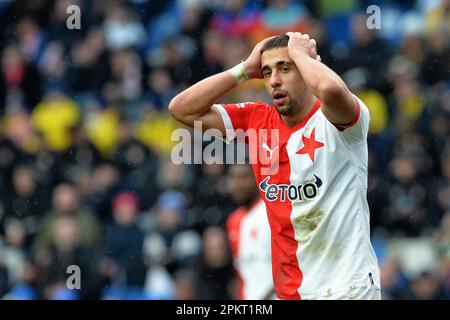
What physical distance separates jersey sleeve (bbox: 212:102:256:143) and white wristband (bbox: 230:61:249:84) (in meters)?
0.18

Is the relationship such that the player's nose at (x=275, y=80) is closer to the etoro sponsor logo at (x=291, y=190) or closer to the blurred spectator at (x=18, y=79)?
the etoro sponsor logo at (x=291, y=190)

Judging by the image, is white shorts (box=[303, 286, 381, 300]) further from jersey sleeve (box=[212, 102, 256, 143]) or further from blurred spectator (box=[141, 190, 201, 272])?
blurred spectator (box=[141, 190, 201, 272])

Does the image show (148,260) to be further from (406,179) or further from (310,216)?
(310,216)

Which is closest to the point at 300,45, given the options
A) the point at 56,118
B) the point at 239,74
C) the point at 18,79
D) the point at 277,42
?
the point at 277,42

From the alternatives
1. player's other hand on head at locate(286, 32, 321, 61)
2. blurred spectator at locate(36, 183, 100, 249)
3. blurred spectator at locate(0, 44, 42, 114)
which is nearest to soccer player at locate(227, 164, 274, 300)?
player's other hand on head at locate(286, 32, 321, 61)

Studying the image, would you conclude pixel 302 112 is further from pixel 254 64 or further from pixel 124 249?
pixel 124 249

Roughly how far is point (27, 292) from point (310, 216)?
6.13m

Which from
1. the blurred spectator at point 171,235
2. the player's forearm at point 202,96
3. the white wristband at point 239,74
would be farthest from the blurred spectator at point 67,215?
the white wristband at point 239,74

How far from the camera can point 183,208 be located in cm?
1207

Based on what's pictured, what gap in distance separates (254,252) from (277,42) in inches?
111

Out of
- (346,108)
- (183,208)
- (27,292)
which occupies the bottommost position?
(27,292)

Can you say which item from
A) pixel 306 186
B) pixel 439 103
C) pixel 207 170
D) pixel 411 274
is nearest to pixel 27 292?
pixel 207 170

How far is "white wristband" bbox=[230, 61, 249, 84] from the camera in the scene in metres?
6.44
